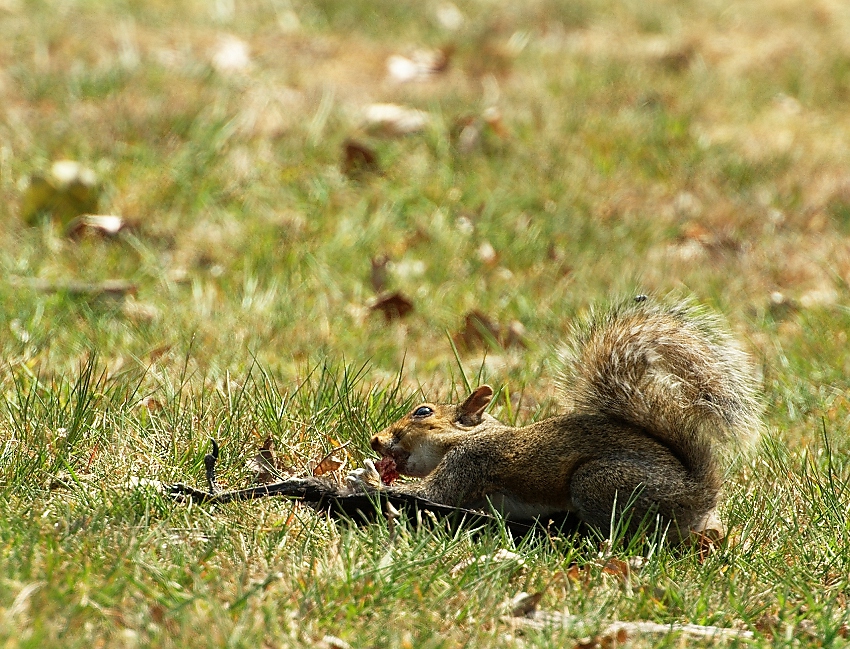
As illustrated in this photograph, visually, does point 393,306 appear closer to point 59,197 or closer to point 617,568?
point 59,197

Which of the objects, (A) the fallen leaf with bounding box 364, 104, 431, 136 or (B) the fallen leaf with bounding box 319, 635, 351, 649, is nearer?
(B) the fallen leaf with bounding box 319, 635, 351, 649

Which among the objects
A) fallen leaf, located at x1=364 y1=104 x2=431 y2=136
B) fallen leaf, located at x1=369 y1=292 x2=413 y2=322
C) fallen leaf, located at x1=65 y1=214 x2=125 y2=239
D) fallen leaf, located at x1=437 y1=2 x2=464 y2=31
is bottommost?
fallen leaf, located at x1=369 y1=292 x2=413 y2=322

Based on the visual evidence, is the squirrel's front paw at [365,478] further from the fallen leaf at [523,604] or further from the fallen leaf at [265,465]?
the fallen leaf at [523,604]

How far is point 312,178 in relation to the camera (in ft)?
19.0

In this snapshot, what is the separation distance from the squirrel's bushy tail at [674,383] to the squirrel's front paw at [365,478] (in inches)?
23.3

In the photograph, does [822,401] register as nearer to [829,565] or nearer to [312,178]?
[829,565]

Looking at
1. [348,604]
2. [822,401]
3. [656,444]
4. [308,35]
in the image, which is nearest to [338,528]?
[348,604]

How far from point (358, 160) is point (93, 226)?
150cm

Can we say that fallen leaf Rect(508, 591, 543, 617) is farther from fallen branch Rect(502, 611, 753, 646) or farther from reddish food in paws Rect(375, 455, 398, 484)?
reddish food in paws Rect(375, 455, 398, 484)

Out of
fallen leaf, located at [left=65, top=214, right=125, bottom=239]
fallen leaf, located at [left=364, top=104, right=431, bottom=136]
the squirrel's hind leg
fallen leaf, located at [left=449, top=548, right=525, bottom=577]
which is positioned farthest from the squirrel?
fallen leaf, located at [left=364, top=104, right=431, bottom=136]

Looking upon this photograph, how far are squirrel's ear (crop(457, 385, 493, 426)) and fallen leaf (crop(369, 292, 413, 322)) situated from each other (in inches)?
60.5

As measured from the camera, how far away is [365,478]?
2.98 m

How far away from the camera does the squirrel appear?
2.77m

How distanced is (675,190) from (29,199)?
129 inches
